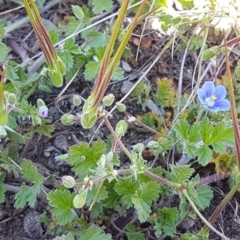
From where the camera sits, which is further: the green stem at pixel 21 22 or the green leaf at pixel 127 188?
the green stem at pixel 21 22

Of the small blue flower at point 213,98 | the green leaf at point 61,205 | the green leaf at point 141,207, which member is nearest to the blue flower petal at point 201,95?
the small blue flower at point 213,98

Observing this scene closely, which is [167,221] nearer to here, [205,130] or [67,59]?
[205,130]

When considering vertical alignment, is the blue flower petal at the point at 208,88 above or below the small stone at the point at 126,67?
above

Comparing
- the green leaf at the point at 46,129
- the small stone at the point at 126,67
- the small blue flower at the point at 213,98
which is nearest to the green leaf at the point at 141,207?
the small blue flower at the point at 213,98

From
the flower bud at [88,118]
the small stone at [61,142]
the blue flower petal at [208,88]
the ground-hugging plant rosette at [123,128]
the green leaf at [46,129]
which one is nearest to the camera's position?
the flower bud at [88,118]

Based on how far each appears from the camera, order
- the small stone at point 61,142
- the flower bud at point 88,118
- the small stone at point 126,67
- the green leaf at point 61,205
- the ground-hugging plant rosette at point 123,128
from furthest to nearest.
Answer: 1. the small stone at point 126,67
2. the small stone at point 61,142
3. the green leaf at point 61,205
4. the ground-hugging plant rosette at point 123,128
5. the flower bud at point 88,118

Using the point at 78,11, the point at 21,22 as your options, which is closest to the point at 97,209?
the point at 78,11

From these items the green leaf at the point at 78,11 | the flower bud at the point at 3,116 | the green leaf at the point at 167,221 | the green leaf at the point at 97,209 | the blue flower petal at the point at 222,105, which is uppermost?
the flower bud at the point at 3,116

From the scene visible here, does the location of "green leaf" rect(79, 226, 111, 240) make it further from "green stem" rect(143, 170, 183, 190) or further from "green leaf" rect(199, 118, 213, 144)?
"green leaf" rect(199, 118, 213, 144)

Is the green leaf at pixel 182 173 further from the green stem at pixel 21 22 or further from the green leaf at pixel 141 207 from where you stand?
the green stem at pixel 21 22
